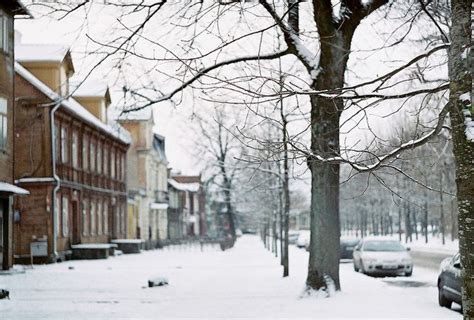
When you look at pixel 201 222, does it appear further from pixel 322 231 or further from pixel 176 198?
pixel 322 231

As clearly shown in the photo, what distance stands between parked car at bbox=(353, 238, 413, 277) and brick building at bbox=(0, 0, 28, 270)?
40.4ft

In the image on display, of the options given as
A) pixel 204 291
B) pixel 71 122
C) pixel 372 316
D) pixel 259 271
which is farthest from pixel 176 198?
pixel 372 316

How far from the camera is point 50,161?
3362cm

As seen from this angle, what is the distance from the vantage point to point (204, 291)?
18.5 m

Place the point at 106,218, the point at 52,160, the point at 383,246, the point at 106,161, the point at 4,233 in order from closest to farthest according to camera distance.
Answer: the point at 4,233, the point at 383,246, the point at 52,160, the point at 106,218, the point at 106,161

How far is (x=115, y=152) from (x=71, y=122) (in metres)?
12.5

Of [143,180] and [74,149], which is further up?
[74,149]

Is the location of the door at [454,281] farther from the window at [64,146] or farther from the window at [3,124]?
the window at [64,146]

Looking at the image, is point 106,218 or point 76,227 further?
point 106,218

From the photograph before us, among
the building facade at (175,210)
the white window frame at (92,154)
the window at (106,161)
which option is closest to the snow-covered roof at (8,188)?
the white window frame at (92,154)

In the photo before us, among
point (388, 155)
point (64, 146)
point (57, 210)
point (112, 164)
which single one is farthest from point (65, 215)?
point (388, 155)

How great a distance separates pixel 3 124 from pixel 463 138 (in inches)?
848

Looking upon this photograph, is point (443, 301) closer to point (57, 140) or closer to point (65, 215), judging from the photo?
point (57, 140)

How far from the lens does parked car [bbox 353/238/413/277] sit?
26.3 meters
